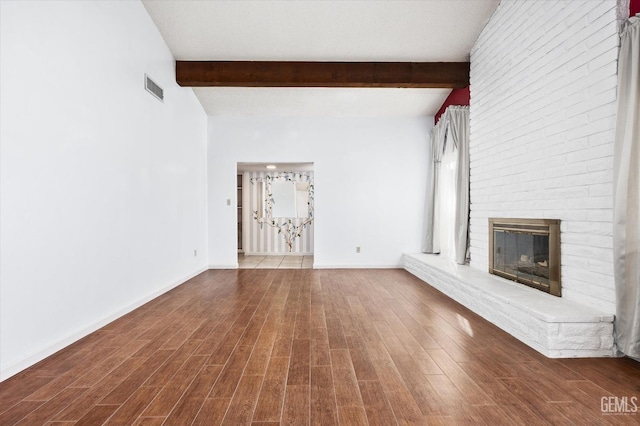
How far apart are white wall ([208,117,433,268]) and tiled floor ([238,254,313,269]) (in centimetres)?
63

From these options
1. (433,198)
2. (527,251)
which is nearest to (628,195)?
(527,251)

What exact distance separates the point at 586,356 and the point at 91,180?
395cm

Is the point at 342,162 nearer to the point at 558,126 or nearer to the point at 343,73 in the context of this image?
the point at 343,73

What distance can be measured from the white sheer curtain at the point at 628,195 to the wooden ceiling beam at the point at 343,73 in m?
2.50

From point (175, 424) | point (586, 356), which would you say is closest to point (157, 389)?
point (175, 424)

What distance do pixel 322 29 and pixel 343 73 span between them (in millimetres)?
684

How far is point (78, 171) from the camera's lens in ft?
9.02

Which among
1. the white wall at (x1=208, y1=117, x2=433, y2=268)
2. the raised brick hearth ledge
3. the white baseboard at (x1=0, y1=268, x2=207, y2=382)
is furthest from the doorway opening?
the raised brick hearth ledge

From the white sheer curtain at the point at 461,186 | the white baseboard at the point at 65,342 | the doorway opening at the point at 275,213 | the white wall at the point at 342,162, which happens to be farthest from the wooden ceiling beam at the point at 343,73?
the doorway opening at the point at 275,213

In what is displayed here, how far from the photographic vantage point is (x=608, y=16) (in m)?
2.41

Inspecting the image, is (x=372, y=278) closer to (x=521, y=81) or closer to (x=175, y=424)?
(x=521, y=81)

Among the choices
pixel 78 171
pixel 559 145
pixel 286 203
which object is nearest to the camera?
pixel 78 171

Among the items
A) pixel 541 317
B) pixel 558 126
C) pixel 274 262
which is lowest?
pixel 274 262

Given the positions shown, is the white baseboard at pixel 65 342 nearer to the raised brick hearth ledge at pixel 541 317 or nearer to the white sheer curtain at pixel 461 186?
the raised brick hearth ledge at pixel 541 317
